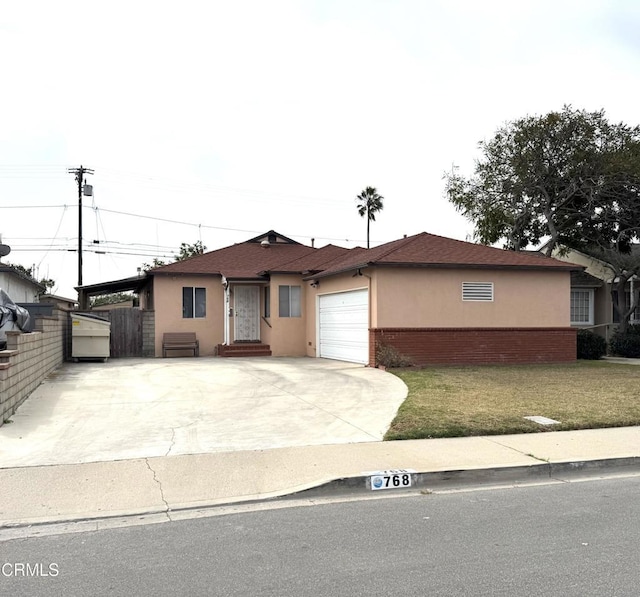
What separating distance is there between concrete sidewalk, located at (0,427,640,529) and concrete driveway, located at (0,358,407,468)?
0.50m

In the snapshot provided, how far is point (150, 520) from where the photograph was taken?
17.8 ft

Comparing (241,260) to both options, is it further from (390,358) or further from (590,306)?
(590,306)

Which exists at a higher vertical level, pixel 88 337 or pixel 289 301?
pixel 289 301

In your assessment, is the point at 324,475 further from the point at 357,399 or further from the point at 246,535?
the point at 357,399

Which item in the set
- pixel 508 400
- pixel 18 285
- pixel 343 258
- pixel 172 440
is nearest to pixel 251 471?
pixel 172 440

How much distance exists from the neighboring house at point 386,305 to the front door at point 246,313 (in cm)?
4

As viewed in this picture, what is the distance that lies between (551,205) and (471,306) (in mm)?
9526

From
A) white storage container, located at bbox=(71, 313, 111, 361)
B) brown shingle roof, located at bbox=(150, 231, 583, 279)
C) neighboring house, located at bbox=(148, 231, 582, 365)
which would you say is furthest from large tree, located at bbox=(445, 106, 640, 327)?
white storage container, located at bbox=(71, 313, 111, 361)

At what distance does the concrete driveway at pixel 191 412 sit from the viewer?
26.2 ft

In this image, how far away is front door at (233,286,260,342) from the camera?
23544 millimetres

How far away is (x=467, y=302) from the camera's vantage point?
60.5ft

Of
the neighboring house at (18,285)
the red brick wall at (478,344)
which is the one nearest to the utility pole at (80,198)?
the neighboring house at (18,285)

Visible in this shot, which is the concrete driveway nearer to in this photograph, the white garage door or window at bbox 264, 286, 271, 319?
Answer: the white garage door

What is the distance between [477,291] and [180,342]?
10.9 meters
